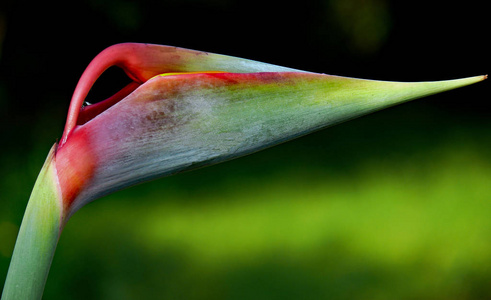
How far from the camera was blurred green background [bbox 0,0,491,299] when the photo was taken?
0.52 m

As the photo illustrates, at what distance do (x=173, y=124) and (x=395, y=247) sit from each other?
0.39m

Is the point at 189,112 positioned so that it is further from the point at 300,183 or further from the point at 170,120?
the point at 300,183

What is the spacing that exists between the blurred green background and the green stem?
0.29 meters

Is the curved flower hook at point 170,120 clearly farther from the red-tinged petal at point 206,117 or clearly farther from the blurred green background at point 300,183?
the blurred green background at point 300,183

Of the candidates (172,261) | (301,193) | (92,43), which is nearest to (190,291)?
(172,261)

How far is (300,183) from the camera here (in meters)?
0.56

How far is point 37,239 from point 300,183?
36 centimetres

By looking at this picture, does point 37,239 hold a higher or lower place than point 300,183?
lower

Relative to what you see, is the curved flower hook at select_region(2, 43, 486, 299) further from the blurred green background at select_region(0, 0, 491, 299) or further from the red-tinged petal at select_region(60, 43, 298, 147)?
the blurred green background at select_region(0, 0, 491, 299)

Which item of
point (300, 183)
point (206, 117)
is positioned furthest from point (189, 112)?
point (300, 183)

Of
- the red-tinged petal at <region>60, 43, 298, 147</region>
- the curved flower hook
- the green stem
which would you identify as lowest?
the green stem

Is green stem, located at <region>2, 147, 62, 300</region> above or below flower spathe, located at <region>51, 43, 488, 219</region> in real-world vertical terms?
below

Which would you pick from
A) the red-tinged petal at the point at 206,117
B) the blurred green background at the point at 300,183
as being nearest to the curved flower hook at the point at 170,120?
the red-tinged petal at the point at 206,117

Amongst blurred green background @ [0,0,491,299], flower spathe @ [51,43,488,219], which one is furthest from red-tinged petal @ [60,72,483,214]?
blurred green background @ [0,0,491,299]
